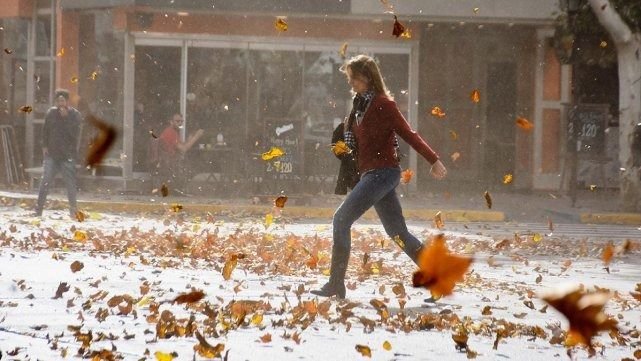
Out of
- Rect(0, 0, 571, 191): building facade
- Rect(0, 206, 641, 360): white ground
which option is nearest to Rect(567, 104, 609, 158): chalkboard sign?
Rect(0, 0, 571, 191): building facade

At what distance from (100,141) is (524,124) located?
29.2ft

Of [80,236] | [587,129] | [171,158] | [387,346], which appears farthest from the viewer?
[171,158]

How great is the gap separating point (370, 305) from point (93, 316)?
2.05 m

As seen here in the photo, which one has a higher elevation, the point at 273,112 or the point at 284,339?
the point at 273,112

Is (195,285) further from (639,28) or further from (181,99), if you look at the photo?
(181,99)

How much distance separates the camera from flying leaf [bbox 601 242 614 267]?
1351 cm

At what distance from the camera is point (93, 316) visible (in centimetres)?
816

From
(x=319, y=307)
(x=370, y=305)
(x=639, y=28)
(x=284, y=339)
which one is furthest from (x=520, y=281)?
(x=639, y=28)

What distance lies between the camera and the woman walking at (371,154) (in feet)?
29.1

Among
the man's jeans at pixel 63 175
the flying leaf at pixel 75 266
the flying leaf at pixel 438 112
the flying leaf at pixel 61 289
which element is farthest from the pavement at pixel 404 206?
the flying leaf at pixel 61 289

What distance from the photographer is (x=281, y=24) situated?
947 inches

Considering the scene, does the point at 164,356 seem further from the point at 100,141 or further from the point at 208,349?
the point at 100,141

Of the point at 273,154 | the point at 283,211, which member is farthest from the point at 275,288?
the point at 273,154

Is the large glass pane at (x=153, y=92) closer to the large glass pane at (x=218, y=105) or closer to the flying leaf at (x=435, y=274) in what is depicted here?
the large glass pane at (x=218, y=105)
